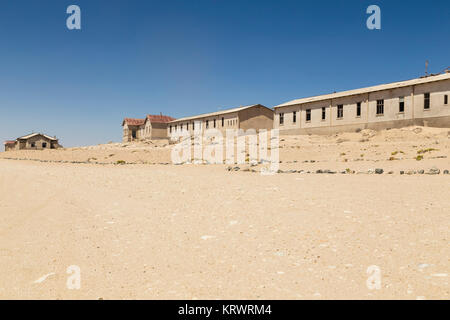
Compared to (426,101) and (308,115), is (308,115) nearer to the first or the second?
(308,115)

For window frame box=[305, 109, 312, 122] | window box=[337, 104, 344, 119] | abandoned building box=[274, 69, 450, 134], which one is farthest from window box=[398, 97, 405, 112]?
window frame box=[305, 109, 312, 122]

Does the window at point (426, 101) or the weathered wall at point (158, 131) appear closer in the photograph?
the window at point (426, 101)

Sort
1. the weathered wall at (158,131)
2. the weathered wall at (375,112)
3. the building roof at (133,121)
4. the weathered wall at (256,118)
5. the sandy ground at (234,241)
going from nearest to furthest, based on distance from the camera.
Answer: the sandy ground at (234,241), the weathered wall at (375,112), the weathered wall at (256,118), the weathered wall at (158,131), the building roof at (133,121)

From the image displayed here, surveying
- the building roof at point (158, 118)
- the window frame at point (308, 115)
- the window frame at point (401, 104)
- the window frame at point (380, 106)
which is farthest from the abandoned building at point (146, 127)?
the window frame at point (401, 104)

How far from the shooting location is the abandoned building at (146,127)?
184 feet

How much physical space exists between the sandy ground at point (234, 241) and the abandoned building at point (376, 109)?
1954 cm

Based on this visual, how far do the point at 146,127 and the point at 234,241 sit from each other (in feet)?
185

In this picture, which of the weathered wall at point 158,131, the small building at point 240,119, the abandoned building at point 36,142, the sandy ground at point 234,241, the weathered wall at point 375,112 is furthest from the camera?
the abandoned building at point 36,142

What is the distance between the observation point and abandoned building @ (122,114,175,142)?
184ft

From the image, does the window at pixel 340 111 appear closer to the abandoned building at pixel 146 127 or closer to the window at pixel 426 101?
the window at pixel 426 101

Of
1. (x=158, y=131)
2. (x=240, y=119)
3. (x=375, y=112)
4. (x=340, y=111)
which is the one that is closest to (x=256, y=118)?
(x=240, y=119)

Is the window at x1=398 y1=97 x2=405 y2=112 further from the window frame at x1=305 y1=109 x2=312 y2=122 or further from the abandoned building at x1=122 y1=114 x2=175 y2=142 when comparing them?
the abandoned building at x1=122 y1=114 x2=175 y2=142
